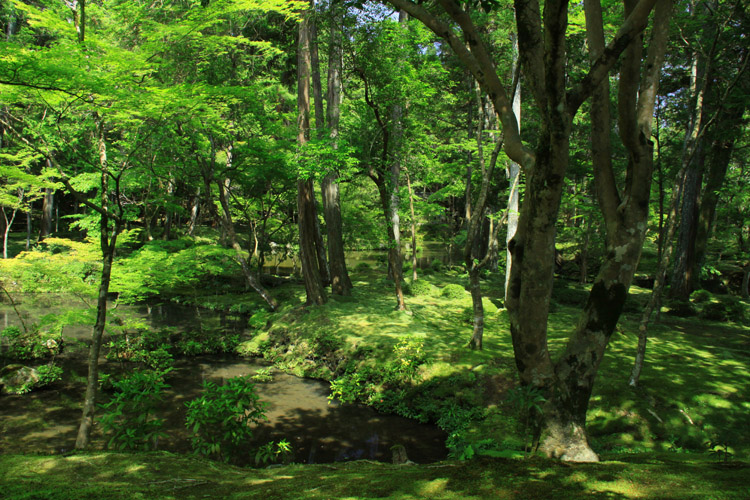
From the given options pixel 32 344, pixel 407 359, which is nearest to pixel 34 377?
pixel 32 344

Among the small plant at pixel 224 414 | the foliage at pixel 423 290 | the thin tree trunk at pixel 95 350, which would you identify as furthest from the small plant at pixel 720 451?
the foliage at pixel 423 290

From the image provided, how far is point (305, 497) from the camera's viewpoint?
2.28m

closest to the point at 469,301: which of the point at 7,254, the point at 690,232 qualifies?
the point at 690,232

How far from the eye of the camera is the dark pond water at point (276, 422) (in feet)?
21.0

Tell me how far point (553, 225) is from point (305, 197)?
991cm

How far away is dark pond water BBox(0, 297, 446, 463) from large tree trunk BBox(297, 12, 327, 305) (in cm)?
302

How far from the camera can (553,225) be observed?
3471 mm

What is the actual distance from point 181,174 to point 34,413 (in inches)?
306

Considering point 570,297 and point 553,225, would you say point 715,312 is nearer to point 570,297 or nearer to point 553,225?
point 570,297

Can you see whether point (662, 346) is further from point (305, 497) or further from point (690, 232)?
point (305, 497)

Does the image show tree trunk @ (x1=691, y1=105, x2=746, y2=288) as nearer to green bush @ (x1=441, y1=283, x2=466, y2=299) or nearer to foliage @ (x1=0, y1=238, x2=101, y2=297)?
green bush @ (x1=441, y1=283, x2=466, y2=299)

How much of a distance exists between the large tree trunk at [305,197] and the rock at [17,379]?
21.8 ft

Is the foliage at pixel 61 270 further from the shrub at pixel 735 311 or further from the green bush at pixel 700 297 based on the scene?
the green bush at pixel 700 297

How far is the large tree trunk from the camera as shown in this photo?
12070 millimetres
